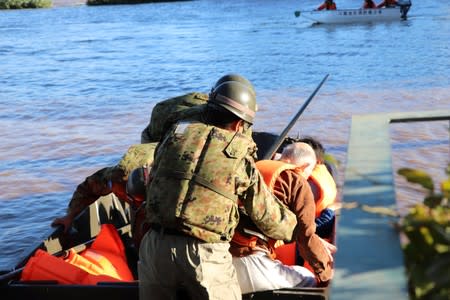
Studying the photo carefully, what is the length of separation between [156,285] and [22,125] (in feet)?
35.7

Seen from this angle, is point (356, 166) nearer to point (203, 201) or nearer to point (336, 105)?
point (203, 201)

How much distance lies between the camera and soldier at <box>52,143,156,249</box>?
454cm

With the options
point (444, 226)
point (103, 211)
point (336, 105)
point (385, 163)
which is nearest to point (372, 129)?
point (385, 163)

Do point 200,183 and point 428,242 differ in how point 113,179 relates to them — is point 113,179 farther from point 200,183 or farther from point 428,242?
point 428,242

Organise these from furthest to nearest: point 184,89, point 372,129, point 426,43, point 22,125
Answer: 1. point 426,43
2. point 184,89
3. point 22,125
4. point 372,129

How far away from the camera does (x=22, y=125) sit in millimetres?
13609

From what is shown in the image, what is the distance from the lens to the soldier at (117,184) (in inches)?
179

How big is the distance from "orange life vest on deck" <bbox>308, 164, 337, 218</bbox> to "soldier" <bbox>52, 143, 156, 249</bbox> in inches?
42.1

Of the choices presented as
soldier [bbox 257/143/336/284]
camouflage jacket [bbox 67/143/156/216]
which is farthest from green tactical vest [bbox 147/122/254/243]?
camouflage jacket [bbox 67/143/156/216]

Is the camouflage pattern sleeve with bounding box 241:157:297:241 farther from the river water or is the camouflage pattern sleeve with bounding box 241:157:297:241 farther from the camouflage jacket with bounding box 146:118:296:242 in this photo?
the river water

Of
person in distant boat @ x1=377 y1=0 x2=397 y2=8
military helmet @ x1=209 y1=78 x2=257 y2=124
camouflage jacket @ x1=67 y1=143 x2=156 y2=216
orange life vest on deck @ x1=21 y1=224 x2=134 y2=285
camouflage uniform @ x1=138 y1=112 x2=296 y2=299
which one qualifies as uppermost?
military helmet @ x1=209 y1=78 x2=257 y2=124

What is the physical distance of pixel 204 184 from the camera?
3215mm

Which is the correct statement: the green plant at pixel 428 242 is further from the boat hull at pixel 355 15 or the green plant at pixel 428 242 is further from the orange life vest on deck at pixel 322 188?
the boat hull at pixel 355 15

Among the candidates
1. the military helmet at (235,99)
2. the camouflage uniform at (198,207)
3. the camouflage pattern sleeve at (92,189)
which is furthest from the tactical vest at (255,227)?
the camouflage pattern sleeve at (92,189)
